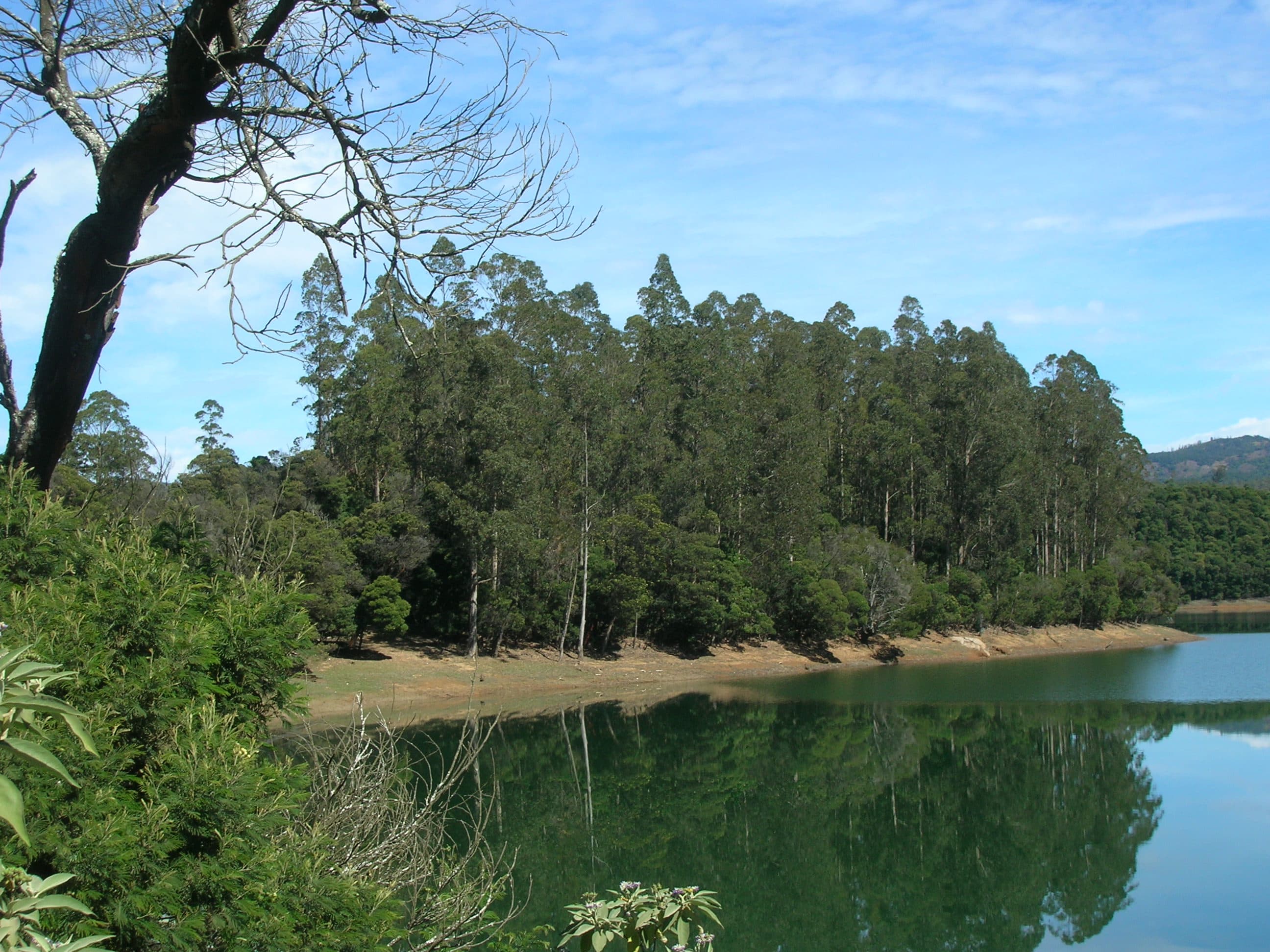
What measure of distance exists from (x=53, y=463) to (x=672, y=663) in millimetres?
30389

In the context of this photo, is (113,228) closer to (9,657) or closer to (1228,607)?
(9,657)

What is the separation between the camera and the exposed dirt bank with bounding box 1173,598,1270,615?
66438 millimetres

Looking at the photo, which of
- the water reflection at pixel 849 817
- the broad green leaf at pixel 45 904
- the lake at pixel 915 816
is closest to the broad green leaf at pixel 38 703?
the broad green leaf at pixel 45 904

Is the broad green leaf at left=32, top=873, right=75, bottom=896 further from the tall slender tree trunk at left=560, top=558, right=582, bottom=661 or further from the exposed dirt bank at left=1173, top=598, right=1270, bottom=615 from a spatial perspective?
the exposed dirt bank at left=1173, top=598, right=1270, bottom=615

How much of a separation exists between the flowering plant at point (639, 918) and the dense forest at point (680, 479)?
40.0ft

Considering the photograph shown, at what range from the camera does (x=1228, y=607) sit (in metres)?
67.4

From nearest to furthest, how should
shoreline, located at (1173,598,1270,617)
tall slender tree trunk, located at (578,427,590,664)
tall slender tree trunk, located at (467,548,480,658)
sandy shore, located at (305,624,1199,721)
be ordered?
sandy shore, located at (305,624,1199,721) → tall slender tree trunk, located at (467,548,480,658) → tall slender tree trunk, located at (578,427,590,664) → shoreline, located at (1173,598,1270,617)

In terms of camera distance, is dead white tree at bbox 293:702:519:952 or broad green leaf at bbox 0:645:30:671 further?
dead white tree at bbox 293:702:519:952

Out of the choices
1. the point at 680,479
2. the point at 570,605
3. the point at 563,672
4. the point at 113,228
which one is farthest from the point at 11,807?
the point at 680,479

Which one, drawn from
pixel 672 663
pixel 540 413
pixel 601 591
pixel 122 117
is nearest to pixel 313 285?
pixel 540 413

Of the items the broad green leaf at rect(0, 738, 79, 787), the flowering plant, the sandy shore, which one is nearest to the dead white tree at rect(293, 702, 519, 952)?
the flowering plant

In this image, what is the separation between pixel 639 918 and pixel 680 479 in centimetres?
3229

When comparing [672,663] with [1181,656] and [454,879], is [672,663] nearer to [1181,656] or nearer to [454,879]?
[1181,656]

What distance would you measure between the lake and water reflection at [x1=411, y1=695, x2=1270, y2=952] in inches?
1.8
